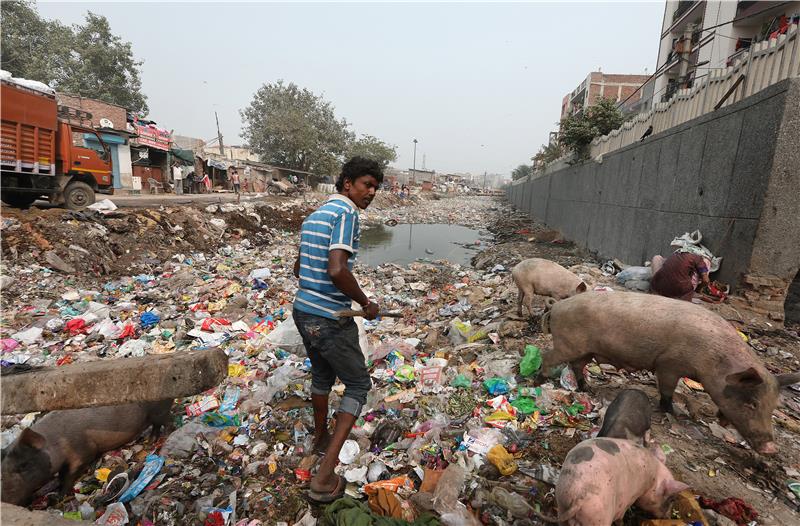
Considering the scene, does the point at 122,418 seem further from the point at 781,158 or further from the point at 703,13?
the point at 703,13

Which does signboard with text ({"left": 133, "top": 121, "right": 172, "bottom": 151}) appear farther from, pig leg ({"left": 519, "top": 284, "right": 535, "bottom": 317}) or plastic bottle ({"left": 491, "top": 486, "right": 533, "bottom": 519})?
plastic bottle ({"left": 491, "top": 486, "right": 533, "bottom": 519})

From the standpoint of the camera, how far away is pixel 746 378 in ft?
7.88

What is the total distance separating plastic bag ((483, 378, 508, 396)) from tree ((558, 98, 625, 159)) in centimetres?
1064

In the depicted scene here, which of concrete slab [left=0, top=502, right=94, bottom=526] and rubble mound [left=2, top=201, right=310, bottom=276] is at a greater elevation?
rubble mound [left=2, top=201, right=310, bottom=276]

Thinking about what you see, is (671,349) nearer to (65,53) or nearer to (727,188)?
(727,188)

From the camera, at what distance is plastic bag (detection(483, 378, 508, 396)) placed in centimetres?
346

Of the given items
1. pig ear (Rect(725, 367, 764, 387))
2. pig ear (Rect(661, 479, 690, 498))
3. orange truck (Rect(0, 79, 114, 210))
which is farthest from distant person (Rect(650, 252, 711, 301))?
orange truck (Rect(0, 79, 114, 210))

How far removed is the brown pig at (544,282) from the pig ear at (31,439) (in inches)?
197

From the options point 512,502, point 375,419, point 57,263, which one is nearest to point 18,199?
point 57,263

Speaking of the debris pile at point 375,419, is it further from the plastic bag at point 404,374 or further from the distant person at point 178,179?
the distant person at point 178,179

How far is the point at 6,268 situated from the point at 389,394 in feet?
24.0

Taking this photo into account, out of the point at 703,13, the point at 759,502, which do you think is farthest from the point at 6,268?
the point at 703,13

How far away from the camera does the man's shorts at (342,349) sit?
7.59 ft

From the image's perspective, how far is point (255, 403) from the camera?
3.50m
